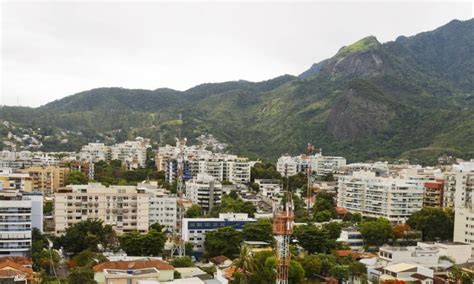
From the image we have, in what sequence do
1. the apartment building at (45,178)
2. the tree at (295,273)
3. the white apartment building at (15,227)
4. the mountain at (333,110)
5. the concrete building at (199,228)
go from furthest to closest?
the mountain at (333,110)
the apartment building at (45,178)
the concrete building at (199,228)
the white apartment building at (15,227)
the tree at (295,273)

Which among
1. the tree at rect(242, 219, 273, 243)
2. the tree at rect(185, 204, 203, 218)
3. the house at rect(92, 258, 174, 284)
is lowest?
the tree at rect(185, 204, 203, 218)

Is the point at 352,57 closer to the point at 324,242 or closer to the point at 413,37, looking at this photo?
the point at 413,37

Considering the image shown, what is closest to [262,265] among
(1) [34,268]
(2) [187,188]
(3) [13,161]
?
(1) [34,268]

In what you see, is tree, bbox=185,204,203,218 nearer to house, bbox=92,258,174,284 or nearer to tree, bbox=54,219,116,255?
tree, bbox=54,219,116,255

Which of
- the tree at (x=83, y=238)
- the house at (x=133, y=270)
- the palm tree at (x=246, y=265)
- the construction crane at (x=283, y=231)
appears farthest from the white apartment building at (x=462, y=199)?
the tree at (x=83, y=238)

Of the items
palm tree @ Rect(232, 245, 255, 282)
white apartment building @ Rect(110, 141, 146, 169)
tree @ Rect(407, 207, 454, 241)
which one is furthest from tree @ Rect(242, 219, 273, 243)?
white apartment building @ Rect(110, 141, 146, 169)

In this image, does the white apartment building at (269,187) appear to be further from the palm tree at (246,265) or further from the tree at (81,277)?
the tree at (81,277)
